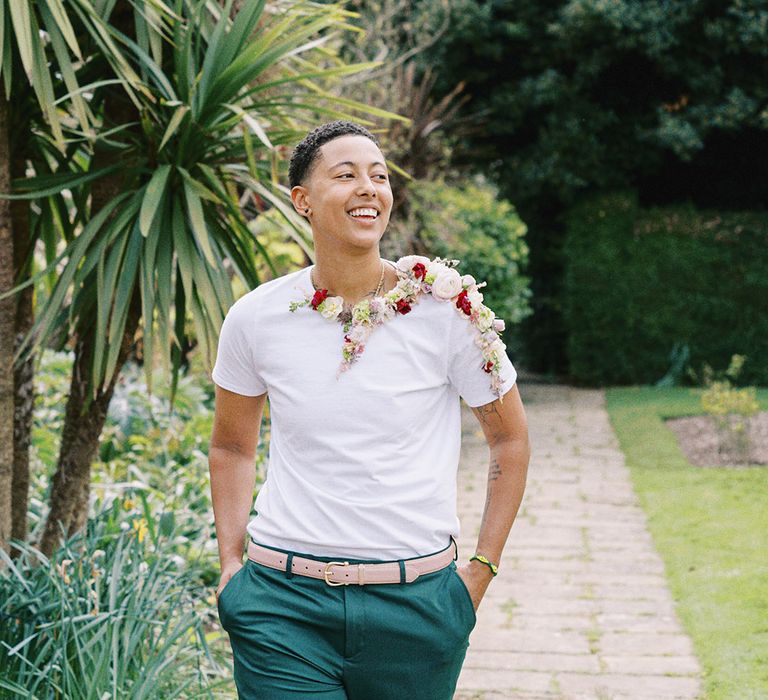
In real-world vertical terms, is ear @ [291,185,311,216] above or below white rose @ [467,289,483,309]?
above

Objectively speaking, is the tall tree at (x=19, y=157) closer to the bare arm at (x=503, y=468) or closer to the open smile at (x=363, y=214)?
the open smile at (x=363, y=214)

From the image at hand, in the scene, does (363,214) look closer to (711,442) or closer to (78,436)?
(78,436)

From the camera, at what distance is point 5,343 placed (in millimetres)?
3518

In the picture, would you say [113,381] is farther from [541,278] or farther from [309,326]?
[541,278]

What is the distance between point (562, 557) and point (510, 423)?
3.87 meters

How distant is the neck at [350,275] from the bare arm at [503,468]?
13.4 inches

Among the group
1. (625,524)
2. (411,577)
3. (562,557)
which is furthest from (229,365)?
(625,524)

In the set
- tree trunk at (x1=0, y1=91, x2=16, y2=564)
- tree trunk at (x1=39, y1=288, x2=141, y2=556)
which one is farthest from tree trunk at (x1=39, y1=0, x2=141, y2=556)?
tree trunk at (x1=0, y1=91, x2=16, y2=564)

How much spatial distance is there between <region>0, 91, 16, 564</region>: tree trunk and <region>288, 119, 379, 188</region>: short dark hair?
1577 millimetres

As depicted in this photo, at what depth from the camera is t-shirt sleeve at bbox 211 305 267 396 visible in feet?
7.40

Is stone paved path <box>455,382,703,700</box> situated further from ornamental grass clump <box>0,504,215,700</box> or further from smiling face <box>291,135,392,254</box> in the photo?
smiling face <box>291,135,392,254</box>

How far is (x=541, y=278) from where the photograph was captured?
15.6m

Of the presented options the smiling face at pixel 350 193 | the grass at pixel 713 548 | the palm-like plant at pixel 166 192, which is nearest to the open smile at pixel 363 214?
the smiling face at pixel 350 193

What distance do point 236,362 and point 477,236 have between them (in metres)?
8.28
